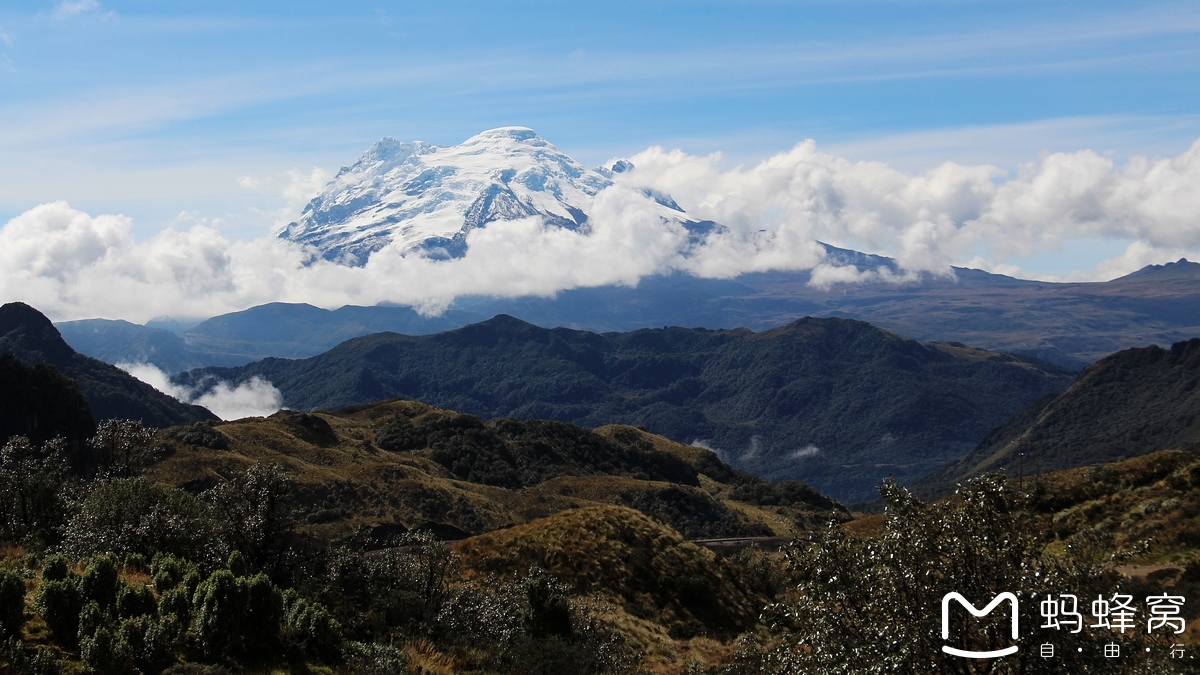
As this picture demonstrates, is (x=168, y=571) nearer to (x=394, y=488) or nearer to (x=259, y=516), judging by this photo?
(x=259, y=516)

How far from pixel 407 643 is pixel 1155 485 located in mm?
42198

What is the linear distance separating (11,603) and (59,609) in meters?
0.86

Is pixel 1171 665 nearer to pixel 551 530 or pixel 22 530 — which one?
pixel 22 530

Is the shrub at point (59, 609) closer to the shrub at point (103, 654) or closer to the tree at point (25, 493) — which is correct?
the shrub at point (103, 654)

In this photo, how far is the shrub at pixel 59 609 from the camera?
17844 mm

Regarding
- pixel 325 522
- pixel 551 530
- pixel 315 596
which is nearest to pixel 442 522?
pixel 325 522

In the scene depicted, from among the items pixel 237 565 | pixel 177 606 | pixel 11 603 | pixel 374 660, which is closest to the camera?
pixel 11 603

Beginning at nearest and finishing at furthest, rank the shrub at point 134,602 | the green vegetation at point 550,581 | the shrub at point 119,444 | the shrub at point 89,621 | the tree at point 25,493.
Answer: the green vegetation at point 550,581 < the shrub at point 89,621 < the shrub at point 134,602 < the tree at point 25,493 < the shrub at point 119,444

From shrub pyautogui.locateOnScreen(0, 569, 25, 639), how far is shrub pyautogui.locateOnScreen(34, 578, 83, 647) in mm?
348

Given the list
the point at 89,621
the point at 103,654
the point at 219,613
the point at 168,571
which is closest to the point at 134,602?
the point at 89,621

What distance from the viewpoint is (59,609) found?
707 inches

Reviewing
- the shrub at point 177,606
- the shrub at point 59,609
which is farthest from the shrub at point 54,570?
the shrub at point 177,606

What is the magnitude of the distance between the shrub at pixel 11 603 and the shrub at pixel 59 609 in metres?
0.35

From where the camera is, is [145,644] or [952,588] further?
[145,644]
